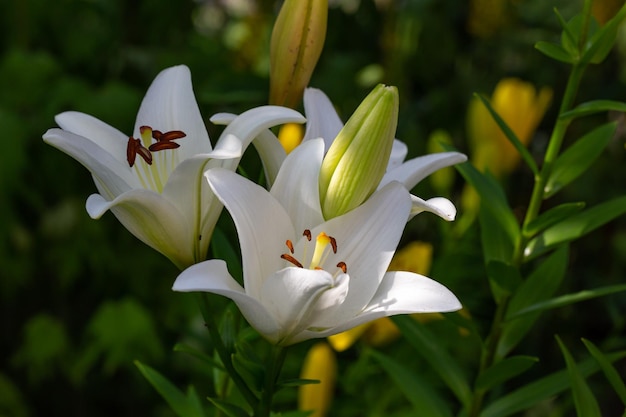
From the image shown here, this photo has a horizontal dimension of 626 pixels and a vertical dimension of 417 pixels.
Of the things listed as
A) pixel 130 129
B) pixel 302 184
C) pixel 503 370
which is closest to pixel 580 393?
pixel 503 370

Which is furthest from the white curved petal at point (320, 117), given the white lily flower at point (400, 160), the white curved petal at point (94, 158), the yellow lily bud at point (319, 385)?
the yellow lily bud at point (319, 385)

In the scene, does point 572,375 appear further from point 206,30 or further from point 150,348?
point 206,30

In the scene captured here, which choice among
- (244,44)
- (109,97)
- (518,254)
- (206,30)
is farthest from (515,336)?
(206,30)

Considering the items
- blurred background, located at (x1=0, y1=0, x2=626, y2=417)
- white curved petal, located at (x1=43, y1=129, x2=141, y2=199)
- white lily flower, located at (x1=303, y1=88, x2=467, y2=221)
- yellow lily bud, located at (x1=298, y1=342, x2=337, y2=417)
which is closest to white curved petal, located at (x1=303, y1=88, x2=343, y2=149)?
white lily flower, located at (x1=303, y1=88, x2=467, y2=221)

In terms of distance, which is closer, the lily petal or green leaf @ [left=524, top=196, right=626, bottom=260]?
the lily petal

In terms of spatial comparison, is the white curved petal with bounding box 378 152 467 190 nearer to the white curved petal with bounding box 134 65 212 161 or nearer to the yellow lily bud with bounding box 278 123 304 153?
the white curved petal with bounding box 134 65 212 161

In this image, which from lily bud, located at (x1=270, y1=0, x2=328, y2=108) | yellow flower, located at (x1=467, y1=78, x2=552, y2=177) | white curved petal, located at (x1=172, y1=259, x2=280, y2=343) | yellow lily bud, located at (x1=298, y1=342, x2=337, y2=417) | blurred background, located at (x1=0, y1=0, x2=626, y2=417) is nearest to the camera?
white curved petal, located at (x1=172, y1=259, x2=280, y2=343)

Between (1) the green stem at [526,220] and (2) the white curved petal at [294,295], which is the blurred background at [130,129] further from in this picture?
(2) the white curved petal at [294,295]

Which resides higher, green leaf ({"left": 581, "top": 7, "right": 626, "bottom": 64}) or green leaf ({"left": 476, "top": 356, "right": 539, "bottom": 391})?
green leaf ({"left": 581, "top": 7, "right": 626, "bottom": 64})
